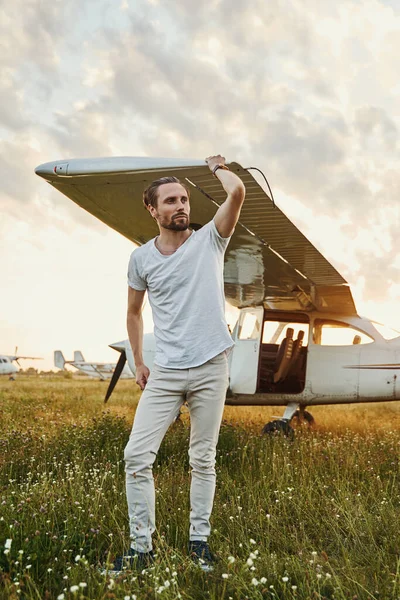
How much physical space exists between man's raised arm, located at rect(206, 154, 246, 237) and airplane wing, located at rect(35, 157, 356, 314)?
2.43 feet

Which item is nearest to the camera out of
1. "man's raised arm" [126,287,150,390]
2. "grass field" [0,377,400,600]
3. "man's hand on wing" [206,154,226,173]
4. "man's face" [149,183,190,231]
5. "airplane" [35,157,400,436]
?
"grass field" [0,377,400,600]

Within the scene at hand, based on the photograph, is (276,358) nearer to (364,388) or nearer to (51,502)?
(364,388)

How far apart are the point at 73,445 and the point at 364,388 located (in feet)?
14.7

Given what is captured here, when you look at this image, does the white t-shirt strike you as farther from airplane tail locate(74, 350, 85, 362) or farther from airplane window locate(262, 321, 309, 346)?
airplane tail locate(74, 350, 85, 362)

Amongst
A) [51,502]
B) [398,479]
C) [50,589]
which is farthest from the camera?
[398,479]

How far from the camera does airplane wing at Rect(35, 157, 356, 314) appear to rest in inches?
164

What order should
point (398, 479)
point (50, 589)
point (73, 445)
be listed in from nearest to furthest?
point (50, 589), point (398, 479), point (73, 445)

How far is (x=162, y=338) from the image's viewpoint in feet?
9.57

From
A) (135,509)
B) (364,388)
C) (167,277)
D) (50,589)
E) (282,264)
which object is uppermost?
(282,264)

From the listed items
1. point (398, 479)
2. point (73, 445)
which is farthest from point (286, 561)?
point (73, 445)

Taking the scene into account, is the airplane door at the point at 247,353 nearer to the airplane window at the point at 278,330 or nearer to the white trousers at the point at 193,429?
the airplane window at the point at 278,330

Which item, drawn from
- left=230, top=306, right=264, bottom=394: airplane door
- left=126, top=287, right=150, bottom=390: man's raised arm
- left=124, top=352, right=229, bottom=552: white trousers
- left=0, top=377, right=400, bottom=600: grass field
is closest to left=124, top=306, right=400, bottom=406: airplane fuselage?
left=230, top=306, right=264, bottom=394: airplane door

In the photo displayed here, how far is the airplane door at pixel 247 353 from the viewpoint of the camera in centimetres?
780

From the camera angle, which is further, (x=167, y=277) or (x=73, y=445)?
(x=73, y=445)
